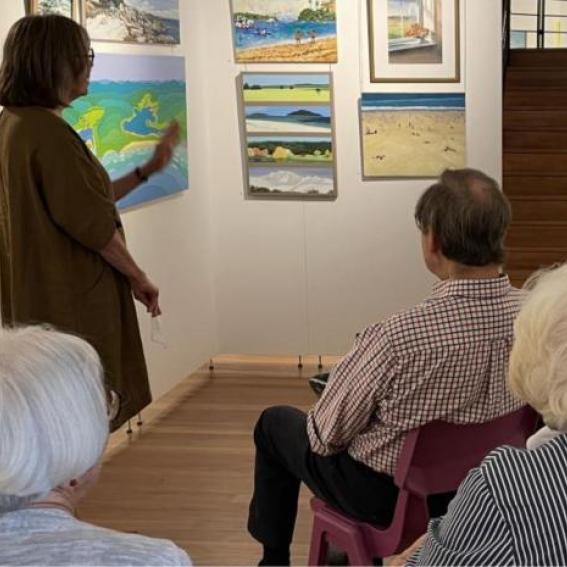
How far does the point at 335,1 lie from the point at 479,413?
125 inches

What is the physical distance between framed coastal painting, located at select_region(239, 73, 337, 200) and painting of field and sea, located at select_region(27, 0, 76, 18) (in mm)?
1387

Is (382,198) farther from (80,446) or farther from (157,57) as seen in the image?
(80,446)

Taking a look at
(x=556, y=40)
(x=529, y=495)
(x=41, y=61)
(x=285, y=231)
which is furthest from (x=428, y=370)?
(x=556, y=40)

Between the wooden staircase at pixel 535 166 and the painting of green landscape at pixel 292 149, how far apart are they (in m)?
1.70

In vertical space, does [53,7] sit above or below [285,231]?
above

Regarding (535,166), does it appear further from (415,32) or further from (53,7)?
(53,7)

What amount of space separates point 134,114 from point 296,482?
6.97 ft

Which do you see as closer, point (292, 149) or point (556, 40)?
point (292, 149)

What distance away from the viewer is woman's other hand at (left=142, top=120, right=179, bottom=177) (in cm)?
366

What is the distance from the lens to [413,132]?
16.4 feet

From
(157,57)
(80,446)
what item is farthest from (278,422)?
(157,57)

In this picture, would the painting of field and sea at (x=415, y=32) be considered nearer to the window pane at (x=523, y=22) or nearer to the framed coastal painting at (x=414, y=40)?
the framed coastal painting at (x=414, y=40)

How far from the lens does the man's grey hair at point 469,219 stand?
94.7 inches

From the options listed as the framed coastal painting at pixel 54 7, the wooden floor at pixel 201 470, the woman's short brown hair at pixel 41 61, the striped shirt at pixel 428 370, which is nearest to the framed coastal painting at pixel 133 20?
the framed coastal painting at pixel 54 7
